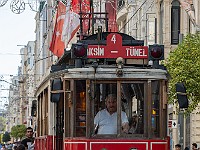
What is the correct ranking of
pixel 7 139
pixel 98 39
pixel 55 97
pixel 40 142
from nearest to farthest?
pixel 55 97, pixel 98 39, pixel 40 142, pixel 7 139

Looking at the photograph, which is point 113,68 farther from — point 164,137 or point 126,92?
point 164,137

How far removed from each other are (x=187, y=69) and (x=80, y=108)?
1383 centimetres

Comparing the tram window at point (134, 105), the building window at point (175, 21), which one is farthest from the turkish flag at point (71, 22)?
the tram window at point (134, 105)

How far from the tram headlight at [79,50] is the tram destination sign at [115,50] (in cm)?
15

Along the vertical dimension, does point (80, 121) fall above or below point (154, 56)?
below

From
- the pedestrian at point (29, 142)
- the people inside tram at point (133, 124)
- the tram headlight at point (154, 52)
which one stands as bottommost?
the pedestrian at point (29, 142)

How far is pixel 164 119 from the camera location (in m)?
15.0

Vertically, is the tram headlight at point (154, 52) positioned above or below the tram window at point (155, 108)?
above

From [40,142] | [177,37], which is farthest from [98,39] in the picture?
[177,37]

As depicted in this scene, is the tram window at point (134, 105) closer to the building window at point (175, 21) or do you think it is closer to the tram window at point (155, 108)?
the tram window at point (155, 108)

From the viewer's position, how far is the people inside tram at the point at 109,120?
14.7 m

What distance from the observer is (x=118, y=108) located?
14.6 meters

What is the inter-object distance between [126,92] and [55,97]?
51.6 inches

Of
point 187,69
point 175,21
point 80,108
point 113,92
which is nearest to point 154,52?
point 113,92
